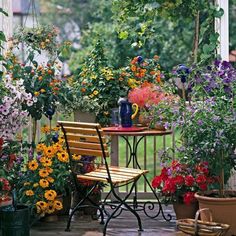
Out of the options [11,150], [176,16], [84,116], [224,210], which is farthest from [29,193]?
[176,16]

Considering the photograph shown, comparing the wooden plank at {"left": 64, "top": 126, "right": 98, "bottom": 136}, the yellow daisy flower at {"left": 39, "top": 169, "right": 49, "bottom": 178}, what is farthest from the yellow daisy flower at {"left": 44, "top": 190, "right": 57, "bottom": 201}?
the wooden plank at {"left": 64, "top": 126, "right": 98, "bottom": 136}

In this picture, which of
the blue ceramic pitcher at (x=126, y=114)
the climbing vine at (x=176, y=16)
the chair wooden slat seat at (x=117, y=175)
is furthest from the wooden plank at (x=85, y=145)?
the climbing vine at (x=176, y=16)

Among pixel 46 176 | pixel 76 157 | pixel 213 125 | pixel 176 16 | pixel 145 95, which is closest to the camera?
pixel 213 125

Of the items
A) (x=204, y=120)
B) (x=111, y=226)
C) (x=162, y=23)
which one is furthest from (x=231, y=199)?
(x=162, y=23)

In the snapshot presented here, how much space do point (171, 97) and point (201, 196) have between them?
2.90 ft

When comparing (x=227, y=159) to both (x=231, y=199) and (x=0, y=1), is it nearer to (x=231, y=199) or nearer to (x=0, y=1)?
(x=231, y=199)

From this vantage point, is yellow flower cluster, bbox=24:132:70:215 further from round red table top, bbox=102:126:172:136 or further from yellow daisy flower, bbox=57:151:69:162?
round red table top, bbox=102:126:172:136

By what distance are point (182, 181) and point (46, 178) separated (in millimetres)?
989

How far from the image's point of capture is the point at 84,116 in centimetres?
586

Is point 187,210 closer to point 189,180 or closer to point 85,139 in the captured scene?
point 189,180

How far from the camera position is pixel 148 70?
599 cm

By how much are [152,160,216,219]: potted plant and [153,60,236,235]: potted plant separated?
126 mm

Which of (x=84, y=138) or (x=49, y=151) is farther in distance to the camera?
(x=49, y=151)

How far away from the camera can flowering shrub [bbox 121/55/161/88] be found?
5891 millimetres
